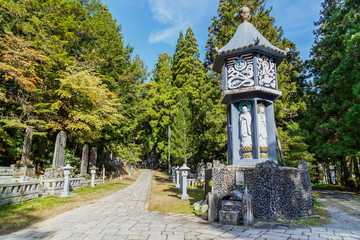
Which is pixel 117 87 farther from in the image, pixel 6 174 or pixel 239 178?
pixel 239 178

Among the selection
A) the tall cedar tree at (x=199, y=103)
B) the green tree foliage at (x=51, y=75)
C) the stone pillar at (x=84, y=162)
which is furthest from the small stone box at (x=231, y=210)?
the stone pillar at (x=84, y=162)

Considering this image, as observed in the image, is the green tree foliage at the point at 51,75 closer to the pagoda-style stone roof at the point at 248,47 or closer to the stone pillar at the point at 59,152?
the stone pillar at the point at 59,152

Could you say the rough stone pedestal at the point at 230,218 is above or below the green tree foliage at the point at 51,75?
below

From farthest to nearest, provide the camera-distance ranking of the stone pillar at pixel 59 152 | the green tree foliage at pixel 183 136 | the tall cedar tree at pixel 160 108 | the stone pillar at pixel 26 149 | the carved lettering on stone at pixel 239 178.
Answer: the tall cedar tree at pixel 160 108, the green tree foliage at pixel 183 136, the stone pillar at pixel 59 152, the stone pillar at pixel 26 149, the carved lettering on stone at pixel 239 178

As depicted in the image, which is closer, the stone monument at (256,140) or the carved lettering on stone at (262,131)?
the stone monument at (256,140)

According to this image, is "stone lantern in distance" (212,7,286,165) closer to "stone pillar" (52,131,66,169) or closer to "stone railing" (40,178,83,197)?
"stone railing" (40,178,83,197)

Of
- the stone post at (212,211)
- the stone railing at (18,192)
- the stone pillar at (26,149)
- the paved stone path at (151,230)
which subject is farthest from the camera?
the stone pillar at (26,149)

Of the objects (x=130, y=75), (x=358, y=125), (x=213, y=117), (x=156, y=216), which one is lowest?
(x=156, y=216)

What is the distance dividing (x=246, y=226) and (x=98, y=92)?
40.7ft

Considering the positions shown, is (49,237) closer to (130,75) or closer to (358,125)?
(358,125)

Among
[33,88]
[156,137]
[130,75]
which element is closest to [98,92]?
[33,88]

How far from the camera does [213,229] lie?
4.73 meters

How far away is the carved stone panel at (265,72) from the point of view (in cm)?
747

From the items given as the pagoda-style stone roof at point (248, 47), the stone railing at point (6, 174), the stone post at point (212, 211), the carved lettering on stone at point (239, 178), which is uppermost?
the pagoda-style stone roof at point (248, 47)
